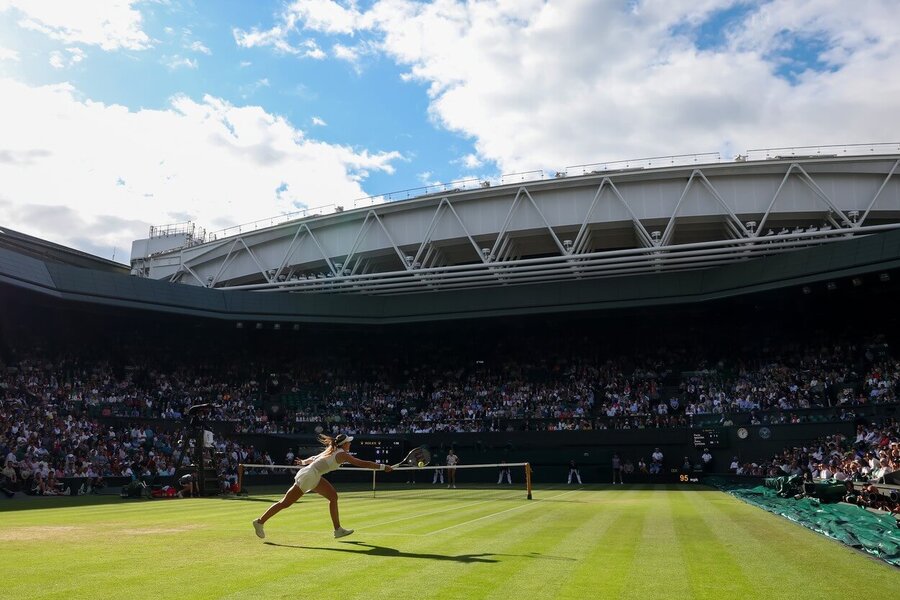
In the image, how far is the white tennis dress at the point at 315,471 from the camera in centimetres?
1147

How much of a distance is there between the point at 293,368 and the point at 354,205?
553 inches

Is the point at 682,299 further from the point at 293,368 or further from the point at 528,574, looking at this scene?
Answer: the point at 528,574

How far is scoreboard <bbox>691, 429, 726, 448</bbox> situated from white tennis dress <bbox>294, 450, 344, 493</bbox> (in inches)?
1186

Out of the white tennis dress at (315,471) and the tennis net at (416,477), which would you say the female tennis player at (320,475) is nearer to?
the white tennis dress at (315,471)

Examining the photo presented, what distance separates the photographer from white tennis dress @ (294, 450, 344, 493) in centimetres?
1147

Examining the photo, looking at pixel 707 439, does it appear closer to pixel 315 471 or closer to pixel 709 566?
pixel 709 566

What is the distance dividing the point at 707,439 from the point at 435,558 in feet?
101

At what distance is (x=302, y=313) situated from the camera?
45.3m

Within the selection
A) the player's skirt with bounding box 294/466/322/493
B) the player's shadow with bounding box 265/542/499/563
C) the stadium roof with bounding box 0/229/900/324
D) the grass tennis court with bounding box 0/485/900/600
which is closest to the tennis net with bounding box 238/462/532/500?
the stadium roof with bounding box 0/229/900/324

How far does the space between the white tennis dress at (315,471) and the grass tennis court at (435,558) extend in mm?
946

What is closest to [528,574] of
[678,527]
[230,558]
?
[230,558]

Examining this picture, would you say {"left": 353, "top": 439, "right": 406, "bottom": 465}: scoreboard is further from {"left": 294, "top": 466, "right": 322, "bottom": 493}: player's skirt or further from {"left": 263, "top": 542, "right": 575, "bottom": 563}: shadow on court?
{"left": 263, "top": 542, "right": 575, "bottom": 563}: shadow on court

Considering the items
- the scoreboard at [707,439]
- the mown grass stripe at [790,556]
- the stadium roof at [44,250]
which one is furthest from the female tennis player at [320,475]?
the stadium roof at [44,250]

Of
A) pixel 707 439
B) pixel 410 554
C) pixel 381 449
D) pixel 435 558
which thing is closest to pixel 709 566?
pixel 435 558
